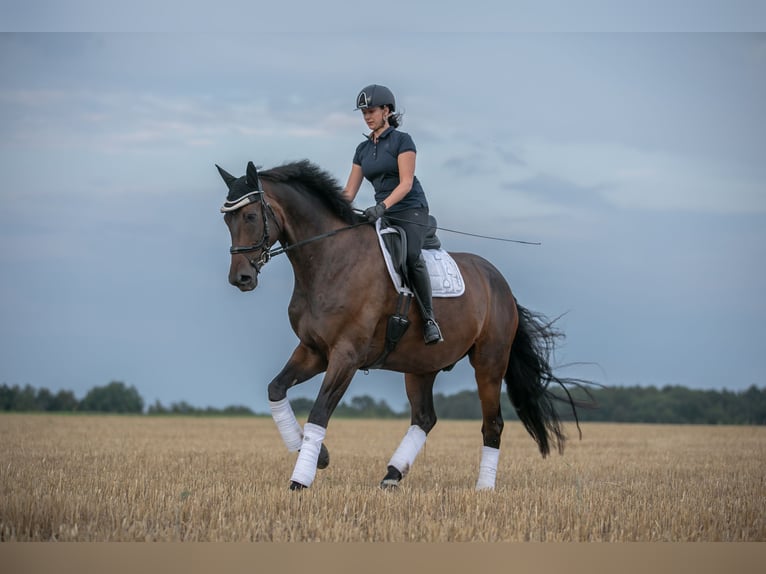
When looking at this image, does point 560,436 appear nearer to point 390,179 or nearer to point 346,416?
point 390,179

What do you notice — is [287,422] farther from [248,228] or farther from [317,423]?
[248,228]

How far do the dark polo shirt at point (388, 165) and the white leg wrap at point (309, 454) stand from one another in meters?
2.18

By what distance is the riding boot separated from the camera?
766cm

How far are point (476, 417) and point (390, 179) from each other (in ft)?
79.3

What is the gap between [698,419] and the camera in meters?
26.3

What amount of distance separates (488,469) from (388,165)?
3.11 meters

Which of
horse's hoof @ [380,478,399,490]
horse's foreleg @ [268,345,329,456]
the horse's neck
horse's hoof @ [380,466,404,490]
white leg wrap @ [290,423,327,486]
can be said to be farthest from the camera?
horse's hoof @ [380,466,404,490]

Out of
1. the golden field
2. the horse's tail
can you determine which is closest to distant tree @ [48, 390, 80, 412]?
the golden field

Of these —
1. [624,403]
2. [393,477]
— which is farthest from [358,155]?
[624,403]

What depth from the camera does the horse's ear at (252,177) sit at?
6945 mm

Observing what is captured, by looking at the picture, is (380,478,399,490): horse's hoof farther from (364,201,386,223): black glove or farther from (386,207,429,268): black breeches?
(364,201,386,223): black glove

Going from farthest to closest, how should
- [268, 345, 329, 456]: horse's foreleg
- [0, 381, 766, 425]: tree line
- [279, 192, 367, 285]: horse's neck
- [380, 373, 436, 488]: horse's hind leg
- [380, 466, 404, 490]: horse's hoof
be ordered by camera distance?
[0, 381, 766, 425]: tree line, [380, 373, 436, 488]: horse's hind leg, [380, 466, 404, 490]: horse's hoof, [268, 345, 329, 456]: horse's foreleg, [279, 192, 367, 285]: horse's neck

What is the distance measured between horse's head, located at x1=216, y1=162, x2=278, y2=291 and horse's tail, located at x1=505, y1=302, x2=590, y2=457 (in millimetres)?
3542

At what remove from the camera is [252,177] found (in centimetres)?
698
